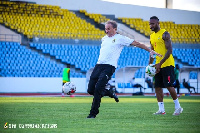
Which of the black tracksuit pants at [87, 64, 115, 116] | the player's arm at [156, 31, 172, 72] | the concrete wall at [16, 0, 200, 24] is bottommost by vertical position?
the black tracksuit pants at [87, 64, 115, 116]

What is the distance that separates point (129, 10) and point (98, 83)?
32.4m

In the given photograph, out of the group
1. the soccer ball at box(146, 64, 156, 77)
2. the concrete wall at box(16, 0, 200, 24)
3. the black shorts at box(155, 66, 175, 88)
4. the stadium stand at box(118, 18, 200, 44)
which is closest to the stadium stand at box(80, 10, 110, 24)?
the concrete wall at box(16, 0, 200, 24)

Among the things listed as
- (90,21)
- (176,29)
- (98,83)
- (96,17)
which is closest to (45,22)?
(90,21)

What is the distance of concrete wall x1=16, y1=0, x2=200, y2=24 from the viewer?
125 feet

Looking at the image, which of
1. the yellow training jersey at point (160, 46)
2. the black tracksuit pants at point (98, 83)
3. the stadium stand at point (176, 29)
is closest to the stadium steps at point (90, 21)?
the stadium stand at point (176, 29)

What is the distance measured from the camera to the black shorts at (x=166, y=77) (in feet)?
33.7

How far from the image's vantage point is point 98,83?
30.2 feet

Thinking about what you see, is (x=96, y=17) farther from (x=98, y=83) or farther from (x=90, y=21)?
(x=98, y=83)

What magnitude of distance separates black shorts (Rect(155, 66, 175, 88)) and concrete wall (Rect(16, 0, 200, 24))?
88.2ft

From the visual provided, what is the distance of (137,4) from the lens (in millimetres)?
42500

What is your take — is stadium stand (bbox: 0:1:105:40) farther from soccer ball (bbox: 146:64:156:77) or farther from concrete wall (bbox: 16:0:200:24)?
soccer ball (bbox: 146:64:156:77)

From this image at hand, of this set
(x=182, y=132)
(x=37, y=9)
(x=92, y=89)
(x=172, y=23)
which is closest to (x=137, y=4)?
(x=172, y=23)

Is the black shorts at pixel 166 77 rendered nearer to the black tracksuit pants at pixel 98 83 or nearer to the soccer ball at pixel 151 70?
the soccer ball at pixel 151 70

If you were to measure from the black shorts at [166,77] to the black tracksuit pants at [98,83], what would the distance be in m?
1.46
